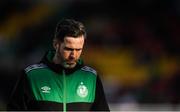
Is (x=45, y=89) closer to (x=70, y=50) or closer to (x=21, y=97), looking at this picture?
(x=21, y=97)

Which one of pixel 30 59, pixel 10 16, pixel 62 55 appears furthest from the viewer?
pixel 10 16

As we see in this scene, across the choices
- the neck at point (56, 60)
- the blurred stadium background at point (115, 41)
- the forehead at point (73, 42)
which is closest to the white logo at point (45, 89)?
the neck at point (56, 60)

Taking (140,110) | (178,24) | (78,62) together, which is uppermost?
(78,62)

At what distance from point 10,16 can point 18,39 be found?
1.39 ft

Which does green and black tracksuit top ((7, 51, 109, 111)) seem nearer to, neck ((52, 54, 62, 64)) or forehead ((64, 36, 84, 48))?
neck ((52, 54, 62, 64))

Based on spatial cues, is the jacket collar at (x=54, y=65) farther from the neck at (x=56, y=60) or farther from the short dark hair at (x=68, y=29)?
the short dark hair at (x=68, y=29)

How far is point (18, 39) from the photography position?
27.3ft

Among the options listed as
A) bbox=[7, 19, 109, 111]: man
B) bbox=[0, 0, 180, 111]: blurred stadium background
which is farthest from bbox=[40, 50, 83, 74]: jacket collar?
bbox=[0, 0, 180, 111]: blurred stadium background

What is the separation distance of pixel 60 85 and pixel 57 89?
29 millimetres

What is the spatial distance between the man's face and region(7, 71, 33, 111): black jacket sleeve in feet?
0.66

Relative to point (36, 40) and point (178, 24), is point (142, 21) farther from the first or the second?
point (36, 40)

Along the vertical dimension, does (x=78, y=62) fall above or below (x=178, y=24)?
above

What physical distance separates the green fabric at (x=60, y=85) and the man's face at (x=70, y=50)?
0.27ft

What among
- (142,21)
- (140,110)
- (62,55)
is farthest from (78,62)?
(142,21)
